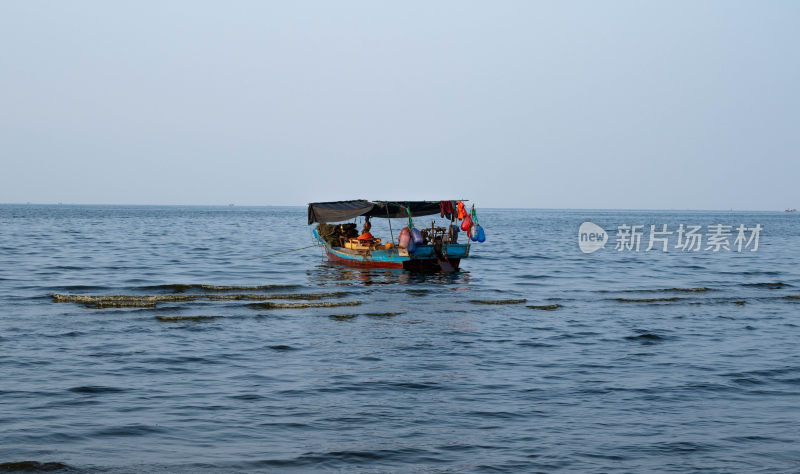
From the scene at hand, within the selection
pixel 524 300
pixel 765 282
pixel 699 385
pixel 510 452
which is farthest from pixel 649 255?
pixel 510 452

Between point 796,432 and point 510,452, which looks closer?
point 510,452

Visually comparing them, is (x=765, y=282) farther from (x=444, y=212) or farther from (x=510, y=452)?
(x=510, y=452)

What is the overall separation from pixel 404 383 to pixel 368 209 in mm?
23057

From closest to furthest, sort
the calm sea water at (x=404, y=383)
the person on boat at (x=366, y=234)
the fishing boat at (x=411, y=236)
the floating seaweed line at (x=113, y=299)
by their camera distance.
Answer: the calm sea water at (x=404, y=383), the floating seaweed line at (x=113, y=299), the fishing boat at (x=411, y=236), the person on boat at (x=366, y=234)

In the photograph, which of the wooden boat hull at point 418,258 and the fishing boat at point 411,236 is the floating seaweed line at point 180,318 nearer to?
the fishing boat at point 411,236

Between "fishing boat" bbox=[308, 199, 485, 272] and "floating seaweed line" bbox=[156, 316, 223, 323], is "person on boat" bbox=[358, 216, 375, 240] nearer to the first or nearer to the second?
"fishing boat" bbox=[308, 199, 485, 272]

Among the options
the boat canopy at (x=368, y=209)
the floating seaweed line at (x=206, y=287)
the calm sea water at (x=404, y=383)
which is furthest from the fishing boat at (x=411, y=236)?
the floating seaweed line at (x=206, y=287)

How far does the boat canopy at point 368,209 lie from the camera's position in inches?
1470

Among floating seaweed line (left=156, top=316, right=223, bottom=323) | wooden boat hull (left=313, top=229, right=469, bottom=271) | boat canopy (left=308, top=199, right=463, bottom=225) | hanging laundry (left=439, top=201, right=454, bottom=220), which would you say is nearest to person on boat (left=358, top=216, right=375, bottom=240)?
wooden boat hull (left=313, top=229, right=469, bottom=271)

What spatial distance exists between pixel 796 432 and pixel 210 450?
861cm

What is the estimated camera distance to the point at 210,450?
34.1ft

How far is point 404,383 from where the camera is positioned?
14.6 m

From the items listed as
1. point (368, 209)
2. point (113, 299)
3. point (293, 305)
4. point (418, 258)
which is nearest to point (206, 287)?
point (113, 299)

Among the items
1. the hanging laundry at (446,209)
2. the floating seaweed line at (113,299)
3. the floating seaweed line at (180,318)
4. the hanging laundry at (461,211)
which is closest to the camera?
the floating seaweed line at (180,318)
